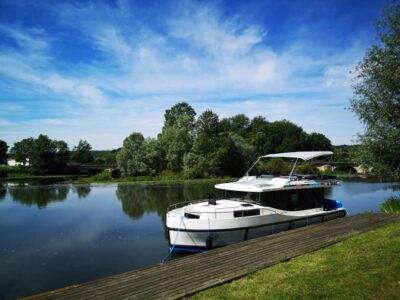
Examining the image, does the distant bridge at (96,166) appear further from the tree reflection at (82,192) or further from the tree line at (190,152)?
the tree reflection at (82,192)

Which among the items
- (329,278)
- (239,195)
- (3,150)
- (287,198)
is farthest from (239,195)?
(3,150)

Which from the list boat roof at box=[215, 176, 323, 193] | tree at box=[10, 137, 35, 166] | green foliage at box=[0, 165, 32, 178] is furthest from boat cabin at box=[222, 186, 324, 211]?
tree at box=[10, 137, 35, 166]

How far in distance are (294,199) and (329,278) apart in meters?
9.71

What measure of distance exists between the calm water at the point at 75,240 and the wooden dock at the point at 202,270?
4296 mm

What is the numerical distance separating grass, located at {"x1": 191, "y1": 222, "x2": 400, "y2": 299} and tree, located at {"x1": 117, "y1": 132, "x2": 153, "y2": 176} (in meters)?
52.9

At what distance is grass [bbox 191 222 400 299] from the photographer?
7.26 metres

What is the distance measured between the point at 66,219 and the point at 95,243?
8.20m

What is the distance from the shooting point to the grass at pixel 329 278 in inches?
286

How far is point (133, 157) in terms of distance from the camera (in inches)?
2464

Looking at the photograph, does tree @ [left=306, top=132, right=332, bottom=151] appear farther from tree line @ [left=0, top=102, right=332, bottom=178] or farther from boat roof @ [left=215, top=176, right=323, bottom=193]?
boat roof @ [left=215, top=176, right=323, bottom=193]

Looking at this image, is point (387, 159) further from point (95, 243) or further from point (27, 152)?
point (27, 152)

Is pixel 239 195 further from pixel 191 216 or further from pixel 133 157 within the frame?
pixel 133 157

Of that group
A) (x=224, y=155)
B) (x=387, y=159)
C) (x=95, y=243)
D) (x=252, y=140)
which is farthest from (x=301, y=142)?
(x=95, y=243)

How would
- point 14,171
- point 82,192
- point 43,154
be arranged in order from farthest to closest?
point 43,154
point 14,171
point 82,192
